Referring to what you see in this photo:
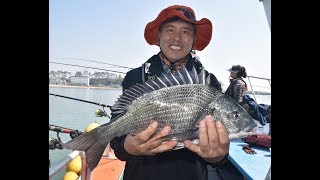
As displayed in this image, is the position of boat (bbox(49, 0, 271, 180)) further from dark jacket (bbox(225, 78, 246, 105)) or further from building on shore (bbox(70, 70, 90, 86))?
building on shore (bbox(70, 70, 90, 86))

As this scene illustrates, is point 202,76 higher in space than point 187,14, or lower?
lower

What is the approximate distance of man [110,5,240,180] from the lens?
1.25 meters

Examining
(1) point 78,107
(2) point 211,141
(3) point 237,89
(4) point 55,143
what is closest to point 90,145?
(2) point 211,141

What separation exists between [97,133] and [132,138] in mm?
159

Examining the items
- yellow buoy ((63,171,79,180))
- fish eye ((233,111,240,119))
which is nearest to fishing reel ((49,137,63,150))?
yellow buoy ((63,171,79,180))

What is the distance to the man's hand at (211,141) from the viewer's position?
47.1 inches

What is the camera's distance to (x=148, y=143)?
48.6 inches

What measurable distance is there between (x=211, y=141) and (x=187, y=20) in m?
0.59

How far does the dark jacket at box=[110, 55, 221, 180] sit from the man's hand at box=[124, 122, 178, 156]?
59mm

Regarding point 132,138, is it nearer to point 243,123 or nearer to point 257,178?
point 243,123

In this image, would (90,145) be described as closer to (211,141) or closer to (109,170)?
(211,141)

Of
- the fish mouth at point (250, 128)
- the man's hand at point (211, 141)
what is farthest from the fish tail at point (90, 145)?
the fish mouth at point (250, 128)

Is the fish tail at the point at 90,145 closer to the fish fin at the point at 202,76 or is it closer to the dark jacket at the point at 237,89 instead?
the fish fin at the point at 202,76
